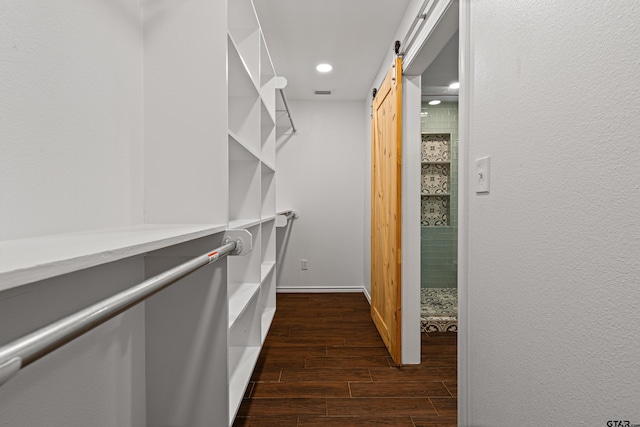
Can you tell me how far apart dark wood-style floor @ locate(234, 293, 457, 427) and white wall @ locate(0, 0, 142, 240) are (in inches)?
50.8

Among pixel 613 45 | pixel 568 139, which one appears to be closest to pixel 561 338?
pixel 568 139

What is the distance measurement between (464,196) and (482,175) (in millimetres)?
163

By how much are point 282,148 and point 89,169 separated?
130 inches

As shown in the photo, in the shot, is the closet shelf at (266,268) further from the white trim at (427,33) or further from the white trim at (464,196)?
the white trim at (427,33)

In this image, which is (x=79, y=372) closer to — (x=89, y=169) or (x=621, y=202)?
(x=89, y=169)

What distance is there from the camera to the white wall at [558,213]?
1.96ft

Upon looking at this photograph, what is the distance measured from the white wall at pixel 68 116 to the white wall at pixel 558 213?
3.84ft

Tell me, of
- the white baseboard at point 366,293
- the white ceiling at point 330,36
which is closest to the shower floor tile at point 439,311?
the white baseboard at point 366,293

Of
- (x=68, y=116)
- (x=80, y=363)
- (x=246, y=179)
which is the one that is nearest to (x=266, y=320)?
(x=246, y=179)

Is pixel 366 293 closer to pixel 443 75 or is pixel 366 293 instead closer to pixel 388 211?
pixel 388 211

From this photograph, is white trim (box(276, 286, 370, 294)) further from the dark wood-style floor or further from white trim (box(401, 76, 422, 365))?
white trim (box(401, 76, 422, 365))

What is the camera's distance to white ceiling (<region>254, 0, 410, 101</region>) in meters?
2.17

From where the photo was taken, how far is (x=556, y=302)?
0.76m

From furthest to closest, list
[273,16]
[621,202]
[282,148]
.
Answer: [282,148] → [273,16] → [621,202]
